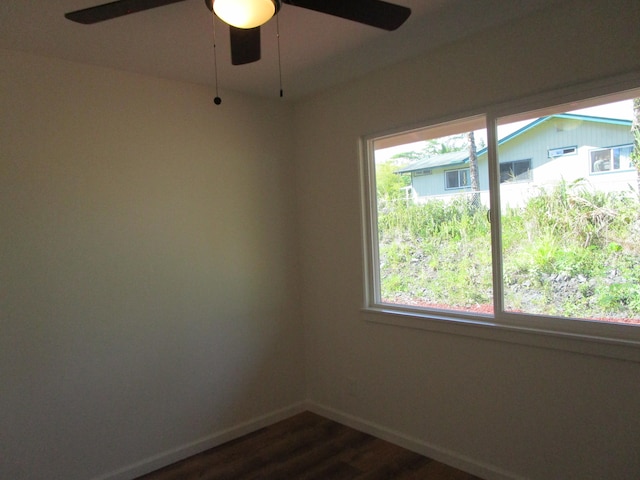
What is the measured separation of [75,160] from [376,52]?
6.34ft

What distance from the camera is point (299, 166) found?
11.6 feet

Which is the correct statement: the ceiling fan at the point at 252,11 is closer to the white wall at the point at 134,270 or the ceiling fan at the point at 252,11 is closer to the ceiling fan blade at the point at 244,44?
the ceiling fan blade at the point at 244,44

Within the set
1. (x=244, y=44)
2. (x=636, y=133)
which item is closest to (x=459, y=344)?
(x=636, y=133)

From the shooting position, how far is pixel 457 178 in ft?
8.64

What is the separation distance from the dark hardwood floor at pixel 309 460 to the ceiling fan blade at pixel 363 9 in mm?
2452

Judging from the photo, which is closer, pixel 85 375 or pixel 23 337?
pixel 23 337

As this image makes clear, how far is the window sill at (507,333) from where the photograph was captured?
6.51 feet

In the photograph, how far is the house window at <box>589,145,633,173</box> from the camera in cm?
200

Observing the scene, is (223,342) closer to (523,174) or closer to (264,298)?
(264,298)

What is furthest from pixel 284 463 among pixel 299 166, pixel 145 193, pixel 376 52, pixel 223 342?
pixel 376 52

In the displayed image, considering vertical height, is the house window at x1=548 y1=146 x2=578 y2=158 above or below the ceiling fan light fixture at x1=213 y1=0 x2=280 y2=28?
below

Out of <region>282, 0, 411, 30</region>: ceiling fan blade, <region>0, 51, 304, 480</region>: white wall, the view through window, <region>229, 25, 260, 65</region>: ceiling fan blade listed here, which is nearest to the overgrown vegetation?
the view through window

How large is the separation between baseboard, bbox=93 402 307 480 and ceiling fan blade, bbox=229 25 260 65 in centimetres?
249

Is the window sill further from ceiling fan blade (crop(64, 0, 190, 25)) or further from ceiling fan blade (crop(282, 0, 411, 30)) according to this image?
ceiling fan blade (crop(64, 0, 190, 25))
